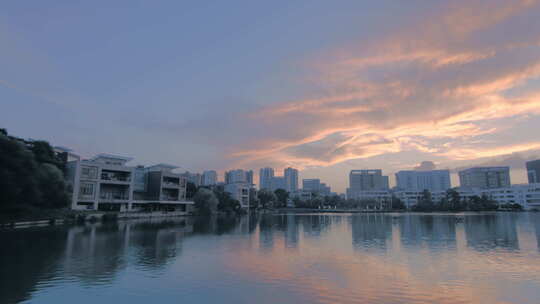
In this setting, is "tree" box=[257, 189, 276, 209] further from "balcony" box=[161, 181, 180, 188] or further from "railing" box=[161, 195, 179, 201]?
"balcony" box=[161, 181, 180, 188]

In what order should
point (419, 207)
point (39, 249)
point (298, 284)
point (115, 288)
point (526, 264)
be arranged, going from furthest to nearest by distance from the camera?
point (419, 207), point (39, 249), point (526, 264), point (298, 284), point (115, 288)

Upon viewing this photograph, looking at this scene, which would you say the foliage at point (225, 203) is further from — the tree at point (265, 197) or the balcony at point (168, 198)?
the tree at point (265, 197)

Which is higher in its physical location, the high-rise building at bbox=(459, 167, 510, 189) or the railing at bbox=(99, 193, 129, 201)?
the high-rise building at bbox=(459, 167, 510, 189)

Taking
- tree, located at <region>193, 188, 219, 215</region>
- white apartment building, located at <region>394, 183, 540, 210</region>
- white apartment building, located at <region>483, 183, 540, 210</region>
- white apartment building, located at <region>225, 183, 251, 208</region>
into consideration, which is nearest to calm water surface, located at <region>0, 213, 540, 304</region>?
tree, located at <region>193, 188, 219, 215</region>

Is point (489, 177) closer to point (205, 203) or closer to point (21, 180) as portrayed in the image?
point (205, 203)

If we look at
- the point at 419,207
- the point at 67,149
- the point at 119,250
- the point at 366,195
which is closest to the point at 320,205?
the point at 419,207

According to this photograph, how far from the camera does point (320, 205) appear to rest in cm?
13962

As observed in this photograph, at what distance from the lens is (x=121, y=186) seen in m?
67.8

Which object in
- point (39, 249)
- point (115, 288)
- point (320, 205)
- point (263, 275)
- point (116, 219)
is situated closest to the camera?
point (115, 288)

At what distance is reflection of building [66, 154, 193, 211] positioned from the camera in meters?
59.8

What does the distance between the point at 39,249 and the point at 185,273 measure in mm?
11748

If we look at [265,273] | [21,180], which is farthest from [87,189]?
[265,273]

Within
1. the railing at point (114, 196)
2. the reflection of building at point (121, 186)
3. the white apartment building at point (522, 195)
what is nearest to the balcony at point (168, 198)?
the reflection of building at point (121, 186)

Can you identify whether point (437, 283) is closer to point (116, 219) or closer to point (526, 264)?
point (526, 264)
